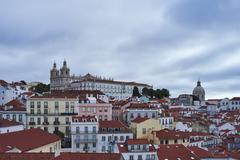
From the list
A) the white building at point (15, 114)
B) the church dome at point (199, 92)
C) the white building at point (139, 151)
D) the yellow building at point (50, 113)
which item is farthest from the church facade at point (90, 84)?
the white building at point (139, 151)

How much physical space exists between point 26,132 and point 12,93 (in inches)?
1558

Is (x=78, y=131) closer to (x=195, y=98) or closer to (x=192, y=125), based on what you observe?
(x=192, y=125)

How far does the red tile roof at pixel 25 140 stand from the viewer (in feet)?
127

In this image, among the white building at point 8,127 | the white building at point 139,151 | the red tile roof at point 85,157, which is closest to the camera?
the red tile roof at point 85,157

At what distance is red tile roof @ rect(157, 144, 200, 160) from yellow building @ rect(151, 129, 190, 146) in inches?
286

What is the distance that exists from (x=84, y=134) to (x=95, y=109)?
12914 millimetres

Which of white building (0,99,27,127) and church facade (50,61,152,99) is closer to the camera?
white building (0,99,27,127)

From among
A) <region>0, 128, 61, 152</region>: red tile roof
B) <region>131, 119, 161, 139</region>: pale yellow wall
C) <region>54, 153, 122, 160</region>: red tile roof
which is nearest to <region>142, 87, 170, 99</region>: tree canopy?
<region>131, 119, 161, 139</region>: pale yellow wall

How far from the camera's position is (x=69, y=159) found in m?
35.9

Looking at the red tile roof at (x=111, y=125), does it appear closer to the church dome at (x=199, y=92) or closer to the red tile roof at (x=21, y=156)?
the red tile roof at (x=21, y=156)

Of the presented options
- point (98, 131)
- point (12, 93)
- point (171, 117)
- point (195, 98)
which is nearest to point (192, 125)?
point (171, 117)

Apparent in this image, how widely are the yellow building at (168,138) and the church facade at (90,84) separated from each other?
265 feet

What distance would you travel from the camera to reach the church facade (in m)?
138

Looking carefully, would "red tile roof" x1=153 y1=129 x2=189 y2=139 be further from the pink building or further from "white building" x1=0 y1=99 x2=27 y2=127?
"white building" x1=0 y1=99 x2=27 y2=127
